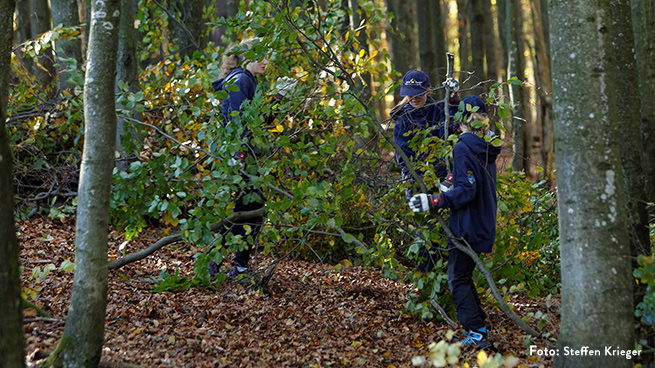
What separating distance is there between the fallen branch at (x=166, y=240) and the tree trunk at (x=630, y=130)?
3042 mm

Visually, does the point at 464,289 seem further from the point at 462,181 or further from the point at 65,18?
the point at 65,18

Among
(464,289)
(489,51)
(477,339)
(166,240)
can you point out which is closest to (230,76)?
(166,240)

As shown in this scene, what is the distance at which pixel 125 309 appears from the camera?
4516mm

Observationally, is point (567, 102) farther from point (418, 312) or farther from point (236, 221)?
point (236, 221)

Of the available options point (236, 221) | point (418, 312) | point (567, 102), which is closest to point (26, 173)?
point (236, 221)

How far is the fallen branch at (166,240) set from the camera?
5195 millimetres

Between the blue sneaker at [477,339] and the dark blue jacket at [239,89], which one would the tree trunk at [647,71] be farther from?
the dark blue jacket at [239,89]

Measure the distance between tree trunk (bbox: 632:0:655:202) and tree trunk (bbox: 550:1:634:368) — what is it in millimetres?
2923

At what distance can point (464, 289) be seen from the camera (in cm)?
442

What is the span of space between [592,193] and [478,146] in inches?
57.3

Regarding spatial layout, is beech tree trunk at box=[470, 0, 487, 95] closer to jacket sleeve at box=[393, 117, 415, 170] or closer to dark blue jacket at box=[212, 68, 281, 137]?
jacket sleeve at box=[393, 117, 415, 170]

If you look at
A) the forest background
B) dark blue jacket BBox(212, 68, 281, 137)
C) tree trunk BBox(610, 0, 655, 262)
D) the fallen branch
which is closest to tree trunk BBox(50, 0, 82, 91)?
the forest background

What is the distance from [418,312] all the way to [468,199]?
1218 mm

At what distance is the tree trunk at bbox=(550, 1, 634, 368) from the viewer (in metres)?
2.91
